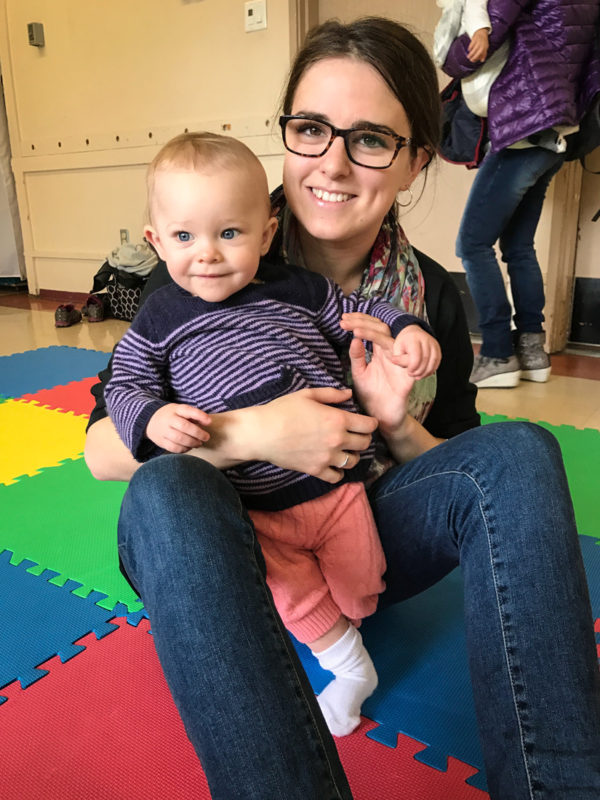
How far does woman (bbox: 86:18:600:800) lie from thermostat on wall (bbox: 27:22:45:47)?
163 inches

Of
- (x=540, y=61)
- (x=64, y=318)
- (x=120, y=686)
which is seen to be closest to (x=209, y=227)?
(x=120, y=686)

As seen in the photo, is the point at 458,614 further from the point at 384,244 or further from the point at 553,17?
the point at 553,17

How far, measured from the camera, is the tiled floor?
7.19 ft

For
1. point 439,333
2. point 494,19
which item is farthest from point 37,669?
point 494,19

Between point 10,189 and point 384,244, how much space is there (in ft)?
15.3

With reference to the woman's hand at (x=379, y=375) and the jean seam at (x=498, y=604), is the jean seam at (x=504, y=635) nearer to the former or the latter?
the jean seam at (x=498, y=604)

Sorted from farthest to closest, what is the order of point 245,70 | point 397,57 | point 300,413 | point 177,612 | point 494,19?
point 245,70 → point 494,19 → point 397,57 → point 300,413 → point 177,612

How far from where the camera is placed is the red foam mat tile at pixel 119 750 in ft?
2.67

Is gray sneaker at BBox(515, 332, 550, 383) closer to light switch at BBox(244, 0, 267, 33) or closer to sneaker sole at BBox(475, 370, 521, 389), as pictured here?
sneaker sole at BBox(475, 370, 521, 389)

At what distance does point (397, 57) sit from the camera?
97 centimetres

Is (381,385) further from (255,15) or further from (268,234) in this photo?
(255,15)

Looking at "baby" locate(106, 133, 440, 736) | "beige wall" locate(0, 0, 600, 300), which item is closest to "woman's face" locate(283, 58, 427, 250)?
"baby" locate(106, 133, 440, 736)

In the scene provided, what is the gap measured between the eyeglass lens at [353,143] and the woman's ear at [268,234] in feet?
0.39

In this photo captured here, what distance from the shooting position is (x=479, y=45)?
6.59 ft
